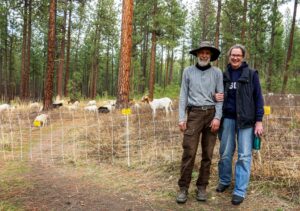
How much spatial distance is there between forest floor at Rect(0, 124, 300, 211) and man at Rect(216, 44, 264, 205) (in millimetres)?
400

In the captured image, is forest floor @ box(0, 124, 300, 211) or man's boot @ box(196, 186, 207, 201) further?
man's boot @ box(196, 186, 207, 201)

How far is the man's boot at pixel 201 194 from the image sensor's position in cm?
430

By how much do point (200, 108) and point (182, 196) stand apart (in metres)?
1.16

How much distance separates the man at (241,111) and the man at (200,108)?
0.58 feet

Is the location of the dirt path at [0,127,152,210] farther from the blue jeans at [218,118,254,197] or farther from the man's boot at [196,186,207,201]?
the blue jeans at [218,118,254,197]

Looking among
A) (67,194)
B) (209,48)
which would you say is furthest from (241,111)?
(67,194)

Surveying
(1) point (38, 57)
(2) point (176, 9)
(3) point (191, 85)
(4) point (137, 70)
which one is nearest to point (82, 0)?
(2) point (176, 9)

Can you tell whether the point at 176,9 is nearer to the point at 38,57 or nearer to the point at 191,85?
the point at 191,85

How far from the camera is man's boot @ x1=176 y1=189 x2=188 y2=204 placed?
4.23 meters

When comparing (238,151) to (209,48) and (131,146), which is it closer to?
(209,48)

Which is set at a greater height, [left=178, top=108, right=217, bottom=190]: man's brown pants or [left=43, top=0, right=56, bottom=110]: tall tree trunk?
[left=43, top=0, right=56, bottom=110]: tall tree trunk

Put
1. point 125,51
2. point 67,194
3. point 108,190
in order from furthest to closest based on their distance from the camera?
point 125,51 < point 108,190 < point 67,194

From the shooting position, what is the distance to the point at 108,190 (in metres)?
4.71

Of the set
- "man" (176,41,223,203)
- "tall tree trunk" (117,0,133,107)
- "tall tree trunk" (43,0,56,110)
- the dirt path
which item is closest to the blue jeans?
"man" (176,41,223,203)
